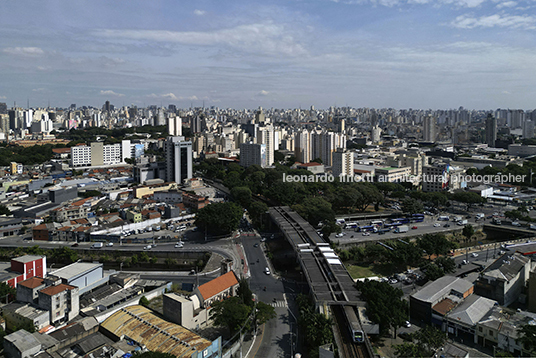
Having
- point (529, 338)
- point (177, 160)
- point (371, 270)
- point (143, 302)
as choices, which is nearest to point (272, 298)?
point (143, 302)

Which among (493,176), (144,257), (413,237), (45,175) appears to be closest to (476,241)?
(413,237)

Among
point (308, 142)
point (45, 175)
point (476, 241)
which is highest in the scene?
point (308, 142)

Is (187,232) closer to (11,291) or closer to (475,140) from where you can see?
(11,291)

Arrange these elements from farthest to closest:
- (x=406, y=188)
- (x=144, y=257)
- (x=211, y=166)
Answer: (x=211, y=166), (x=406, y=188), (x=144, y=257)

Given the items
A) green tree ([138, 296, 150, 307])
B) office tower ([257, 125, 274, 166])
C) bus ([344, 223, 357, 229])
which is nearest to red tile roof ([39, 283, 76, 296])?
green tree ([138, 296, 150, 307])

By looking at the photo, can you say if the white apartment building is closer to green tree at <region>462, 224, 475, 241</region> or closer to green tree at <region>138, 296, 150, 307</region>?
green tree at <region>138, 296, 150, 307</region>

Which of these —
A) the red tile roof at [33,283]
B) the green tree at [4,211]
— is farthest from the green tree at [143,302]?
the green tree at [4,211]

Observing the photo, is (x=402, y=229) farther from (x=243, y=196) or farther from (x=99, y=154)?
(x=99, y=154)
